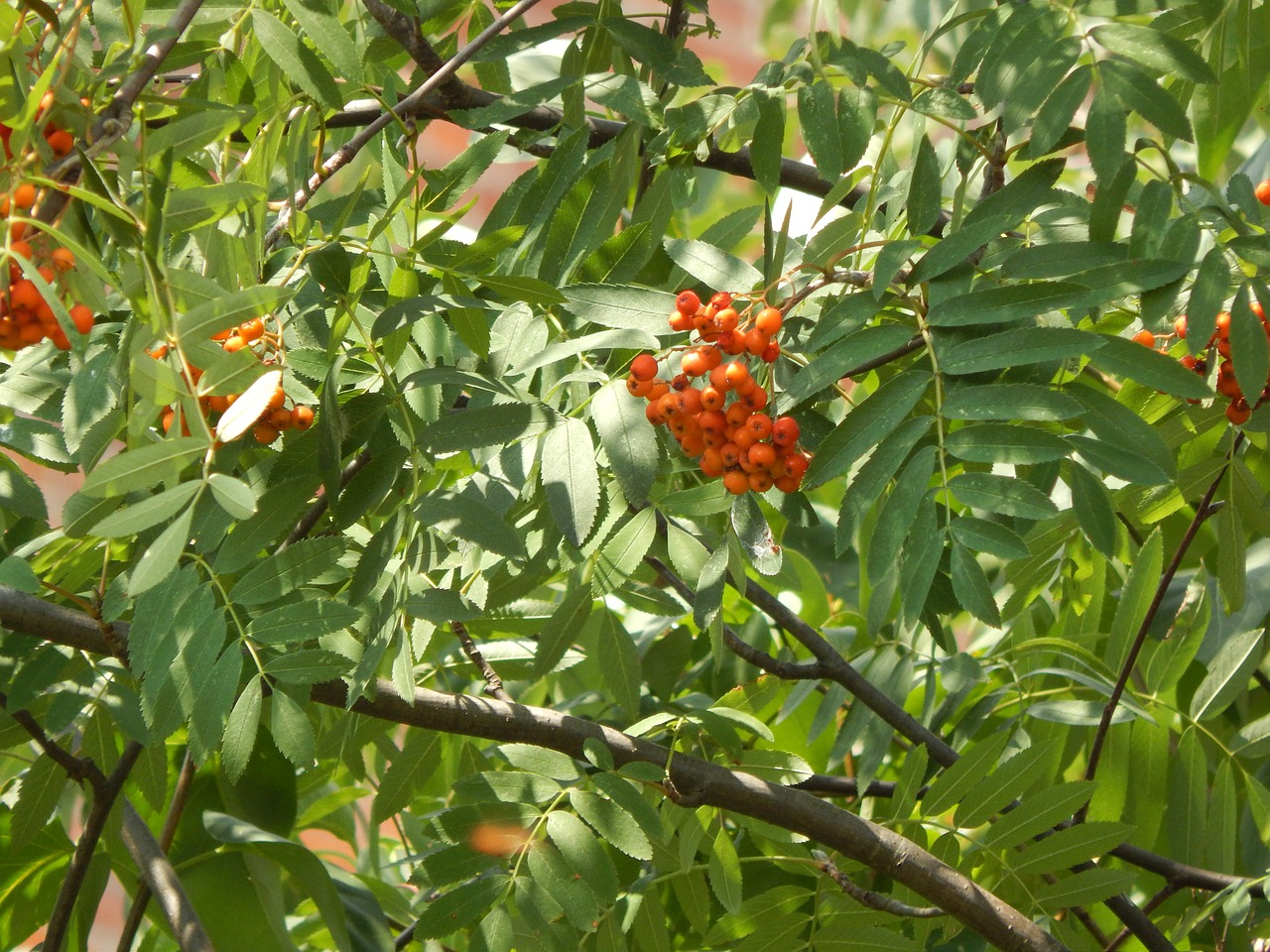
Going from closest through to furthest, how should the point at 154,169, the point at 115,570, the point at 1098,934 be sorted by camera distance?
the point at 154,169 < the point at 115,570 < the point at 1098,934

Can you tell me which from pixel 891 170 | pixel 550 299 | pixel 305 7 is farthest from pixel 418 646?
pixel 891 170

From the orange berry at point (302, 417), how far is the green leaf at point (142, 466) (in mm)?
176

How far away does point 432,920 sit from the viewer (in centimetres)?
70

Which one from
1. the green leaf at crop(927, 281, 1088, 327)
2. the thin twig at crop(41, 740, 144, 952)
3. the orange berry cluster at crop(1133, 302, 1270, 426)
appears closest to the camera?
the green leaf at crop(927, 281, 1088, 327)

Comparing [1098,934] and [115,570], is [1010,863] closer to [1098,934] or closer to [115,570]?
[1098,934]

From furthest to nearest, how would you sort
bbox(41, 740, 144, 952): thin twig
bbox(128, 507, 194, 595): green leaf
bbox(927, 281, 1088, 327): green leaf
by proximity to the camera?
bbox(41, 740, 144, 952): thin twig → bbox(927, 281, 1088, 327): green leaf → bbox(128, 507, 194, 595): green leaf

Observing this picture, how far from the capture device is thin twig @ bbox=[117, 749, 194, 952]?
2.88 feet

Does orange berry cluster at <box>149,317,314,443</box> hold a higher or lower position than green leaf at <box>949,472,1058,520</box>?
higher

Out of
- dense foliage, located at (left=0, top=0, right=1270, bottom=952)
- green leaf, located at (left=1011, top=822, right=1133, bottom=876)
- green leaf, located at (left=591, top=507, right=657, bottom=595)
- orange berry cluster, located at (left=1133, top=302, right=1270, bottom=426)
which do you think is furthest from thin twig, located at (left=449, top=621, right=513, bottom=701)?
orange berry cluster, located at (left=1133, top=302, right=1270, bottom=426)

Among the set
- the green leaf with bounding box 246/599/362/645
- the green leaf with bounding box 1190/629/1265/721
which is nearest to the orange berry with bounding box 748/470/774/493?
the green leaf with bounding box 246/599/362/645

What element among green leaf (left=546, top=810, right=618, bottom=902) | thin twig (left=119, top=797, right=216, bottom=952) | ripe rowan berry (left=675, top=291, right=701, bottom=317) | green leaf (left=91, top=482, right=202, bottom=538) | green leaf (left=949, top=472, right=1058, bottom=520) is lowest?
thin twig (left=119, top=797, right=216, bottom=952)

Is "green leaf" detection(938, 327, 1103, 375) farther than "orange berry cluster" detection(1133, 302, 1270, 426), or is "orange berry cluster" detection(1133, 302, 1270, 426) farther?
"orange berry cluster" detection(1133, 302, 1270, 426)

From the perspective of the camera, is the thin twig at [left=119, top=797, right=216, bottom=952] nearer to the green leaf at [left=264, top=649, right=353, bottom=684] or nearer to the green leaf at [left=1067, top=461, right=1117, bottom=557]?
the green leaf at [left=264, top=649, right=353, bottom=684]

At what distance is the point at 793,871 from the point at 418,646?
0.30 meters
